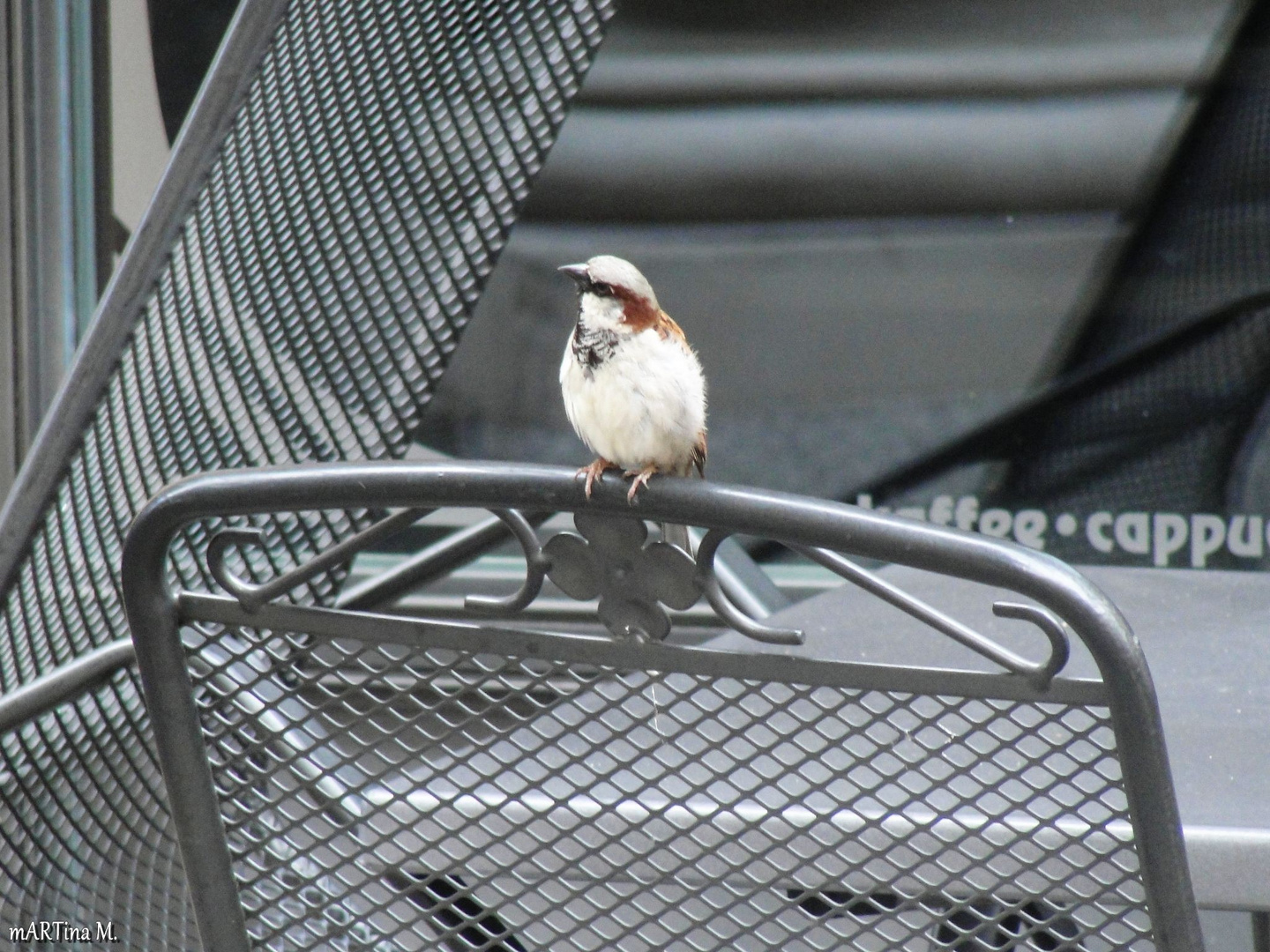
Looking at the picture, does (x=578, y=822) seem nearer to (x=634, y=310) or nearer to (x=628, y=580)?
(x=628, y=580)

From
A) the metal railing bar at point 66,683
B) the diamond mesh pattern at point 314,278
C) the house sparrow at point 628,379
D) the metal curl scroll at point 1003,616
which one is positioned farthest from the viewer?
the diamond mesh pattern at point 314,278

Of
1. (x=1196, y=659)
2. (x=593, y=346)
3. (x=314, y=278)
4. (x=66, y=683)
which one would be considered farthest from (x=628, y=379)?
(x=1196, y=659)

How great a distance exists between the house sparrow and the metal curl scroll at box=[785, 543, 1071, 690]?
0.25 metres

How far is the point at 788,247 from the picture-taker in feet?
8.41

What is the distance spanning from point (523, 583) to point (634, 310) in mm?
333

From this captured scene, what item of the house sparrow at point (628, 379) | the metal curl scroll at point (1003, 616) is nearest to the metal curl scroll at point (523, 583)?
the metal curl scroll at point (1003, 616)

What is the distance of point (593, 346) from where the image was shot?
83 cm

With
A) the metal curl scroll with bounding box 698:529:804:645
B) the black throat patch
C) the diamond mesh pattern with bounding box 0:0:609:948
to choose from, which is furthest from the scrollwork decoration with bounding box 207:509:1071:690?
the diamond mesh pattern with bounding box 0:0:609:948

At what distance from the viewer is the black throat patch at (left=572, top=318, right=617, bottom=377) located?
0.83 metres

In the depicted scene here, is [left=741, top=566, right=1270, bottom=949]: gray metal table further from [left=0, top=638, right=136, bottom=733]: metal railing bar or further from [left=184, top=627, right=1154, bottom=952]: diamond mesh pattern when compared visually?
[left=0, top=638, right=136, bottom=733]: metal railing bar

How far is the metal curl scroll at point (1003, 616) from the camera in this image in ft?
1.55

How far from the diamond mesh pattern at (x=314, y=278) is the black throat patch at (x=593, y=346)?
0.40 ft

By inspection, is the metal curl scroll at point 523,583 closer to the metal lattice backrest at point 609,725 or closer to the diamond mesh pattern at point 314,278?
the metal lattice backrest at point 609,725

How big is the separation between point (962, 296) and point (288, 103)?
1.82 meters
